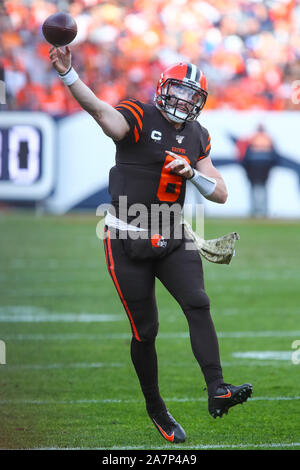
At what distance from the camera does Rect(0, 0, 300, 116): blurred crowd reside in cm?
1592

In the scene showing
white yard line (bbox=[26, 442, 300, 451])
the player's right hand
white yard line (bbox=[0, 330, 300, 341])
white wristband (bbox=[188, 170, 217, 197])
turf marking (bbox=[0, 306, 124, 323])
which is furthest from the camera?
turf marking (bbox=[0, 306, 124, 323])

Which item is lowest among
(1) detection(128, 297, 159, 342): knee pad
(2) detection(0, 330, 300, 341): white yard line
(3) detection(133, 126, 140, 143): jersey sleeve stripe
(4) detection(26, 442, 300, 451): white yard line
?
(2) detection(0, 330, 300, 341): white yard line

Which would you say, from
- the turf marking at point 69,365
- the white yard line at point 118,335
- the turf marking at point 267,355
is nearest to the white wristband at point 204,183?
the turf marking at point 69,365

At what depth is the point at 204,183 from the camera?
371cm

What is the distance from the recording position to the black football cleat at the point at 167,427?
3709 mm

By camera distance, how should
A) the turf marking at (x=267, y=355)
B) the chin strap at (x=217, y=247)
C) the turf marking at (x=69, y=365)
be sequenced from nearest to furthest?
the chin strap at (x=217, y=247) < the turf marking at (x=69, y=365) < the turf marking at (x=267, y=355)

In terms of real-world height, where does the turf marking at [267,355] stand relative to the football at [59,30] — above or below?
below

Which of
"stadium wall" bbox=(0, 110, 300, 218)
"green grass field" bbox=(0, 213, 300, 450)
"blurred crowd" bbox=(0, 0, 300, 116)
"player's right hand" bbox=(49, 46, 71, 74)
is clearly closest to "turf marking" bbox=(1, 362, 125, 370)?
"green grass field" bbox=(0, 213, 300, 450)

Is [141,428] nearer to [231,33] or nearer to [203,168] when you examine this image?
[203,168]

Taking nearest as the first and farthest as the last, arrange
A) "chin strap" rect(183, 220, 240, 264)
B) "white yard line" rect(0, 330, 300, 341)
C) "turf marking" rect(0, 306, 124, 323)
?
"chin strap" rect(183, 220, 240, 264) < "white yard line" rect(0, 330, 300, 341) < "turf marking" rect(0, 306, 124, 323)

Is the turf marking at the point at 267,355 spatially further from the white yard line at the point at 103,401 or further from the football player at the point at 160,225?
the football player at the point at 160,225

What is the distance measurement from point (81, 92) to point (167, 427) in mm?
1571

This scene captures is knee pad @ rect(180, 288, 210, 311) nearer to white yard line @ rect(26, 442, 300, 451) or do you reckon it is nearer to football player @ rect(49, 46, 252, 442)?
football player @ rect(49, 46, 252, 442)

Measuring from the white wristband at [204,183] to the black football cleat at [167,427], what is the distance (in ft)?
3.44
